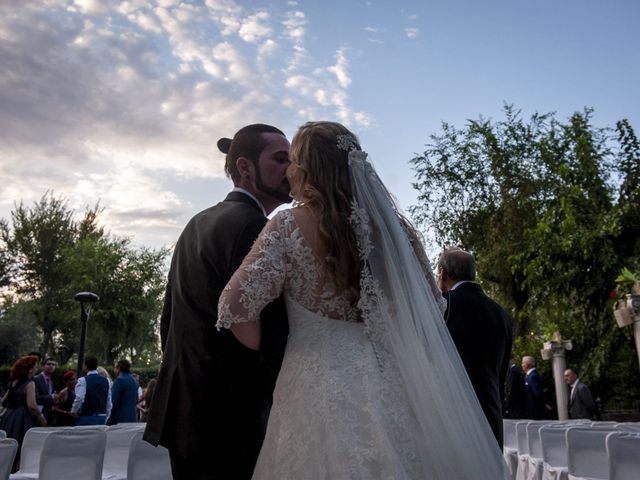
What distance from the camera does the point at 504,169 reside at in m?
22.0

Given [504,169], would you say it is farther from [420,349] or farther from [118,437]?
[420,349]

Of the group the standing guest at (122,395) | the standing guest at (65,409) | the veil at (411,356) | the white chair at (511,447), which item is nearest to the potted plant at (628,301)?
the white chair at (511,447)

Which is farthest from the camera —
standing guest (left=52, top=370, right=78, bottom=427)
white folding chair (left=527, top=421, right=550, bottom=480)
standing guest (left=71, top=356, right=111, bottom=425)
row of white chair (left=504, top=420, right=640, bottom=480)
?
standing guest (left=52, top=370, right=78, bottom=427)

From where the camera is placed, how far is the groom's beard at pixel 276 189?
95.0 inches

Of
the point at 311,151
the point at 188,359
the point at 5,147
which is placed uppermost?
the point at 5,147

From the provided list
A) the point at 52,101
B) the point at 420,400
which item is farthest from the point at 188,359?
the point at 52,101

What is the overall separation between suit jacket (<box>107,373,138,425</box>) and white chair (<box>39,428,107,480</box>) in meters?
4.70

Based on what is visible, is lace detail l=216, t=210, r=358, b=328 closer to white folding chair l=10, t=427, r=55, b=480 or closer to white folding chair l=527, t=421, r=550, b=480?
white folding chair l=10, t=427, r=55, b=480

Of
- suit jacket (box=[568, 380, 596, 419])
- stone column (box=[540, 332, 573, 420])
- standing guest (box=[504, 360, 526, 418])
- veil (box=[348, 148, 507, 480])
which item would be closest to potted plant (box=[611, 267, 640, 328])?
suit jacket (box=[568, 380, 596, 419])

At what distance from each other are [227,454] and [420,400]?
63cm

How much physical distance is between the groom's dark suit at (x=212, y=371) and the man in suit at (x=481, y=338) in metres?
1.94

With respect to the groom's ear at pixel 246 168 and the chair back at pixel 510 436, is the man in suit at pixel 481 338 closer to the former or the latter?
the groom's ear at pixel 246 168

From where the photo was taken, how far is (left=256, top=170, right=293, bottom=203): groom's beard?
7.92 feet

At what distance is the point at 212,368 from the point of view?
6.76ft
